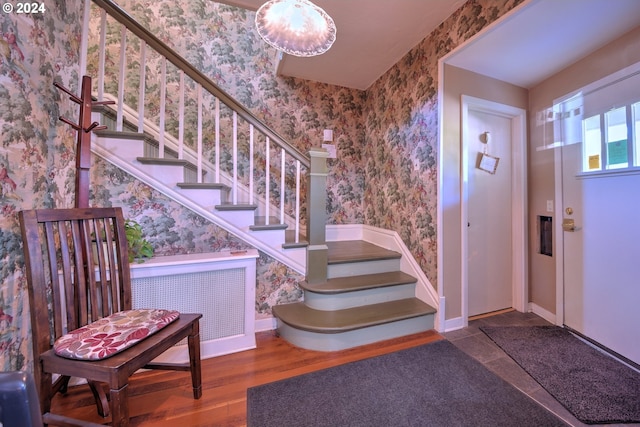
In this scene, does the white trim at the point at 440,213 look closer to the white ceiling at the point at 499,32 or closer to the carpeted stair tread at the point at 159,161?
the white ceiling at the point at 499,32

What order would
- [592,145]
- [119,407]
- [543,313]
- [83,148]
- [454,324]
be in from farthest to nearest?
[543,313], [454,324], [592,145], [83,148], [119,407]

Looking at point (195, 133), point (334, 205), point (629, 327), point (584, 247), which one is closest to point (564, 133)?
point (584, 247)

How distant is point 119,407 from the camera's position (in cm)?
94

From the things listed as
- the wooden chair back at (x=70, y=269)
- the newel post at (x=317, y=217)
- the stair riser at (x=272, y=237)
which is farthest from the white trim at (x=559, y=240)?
the wooden chair back at (x=70, y=269)

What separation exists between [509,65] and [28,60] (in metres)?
3.20

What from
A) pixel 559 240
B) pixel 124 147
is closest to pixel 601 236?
pixel 559 240

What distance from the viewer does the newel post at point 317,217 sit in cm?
214

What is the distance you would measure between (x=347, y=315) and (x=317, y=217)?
854 millimetres

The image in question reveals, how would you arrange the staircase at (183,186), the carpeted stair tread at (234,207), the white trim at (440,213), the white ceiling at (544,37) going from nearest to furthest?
the white ceiling at (544,37)
the staircase at (183,186)
the carpeted stair tread at (234,207)
the white trim at (440,213)

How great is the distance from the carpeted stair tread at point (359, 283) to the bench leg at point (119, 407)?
4.35 feet

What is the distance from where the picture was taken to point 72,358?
0.99 metres

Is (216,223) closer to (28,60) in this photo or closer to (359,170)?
(28,60)

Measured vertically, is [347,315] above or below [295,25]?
below

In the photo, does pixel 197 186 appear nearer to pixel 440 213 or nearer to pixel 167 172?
pixel 167 172
